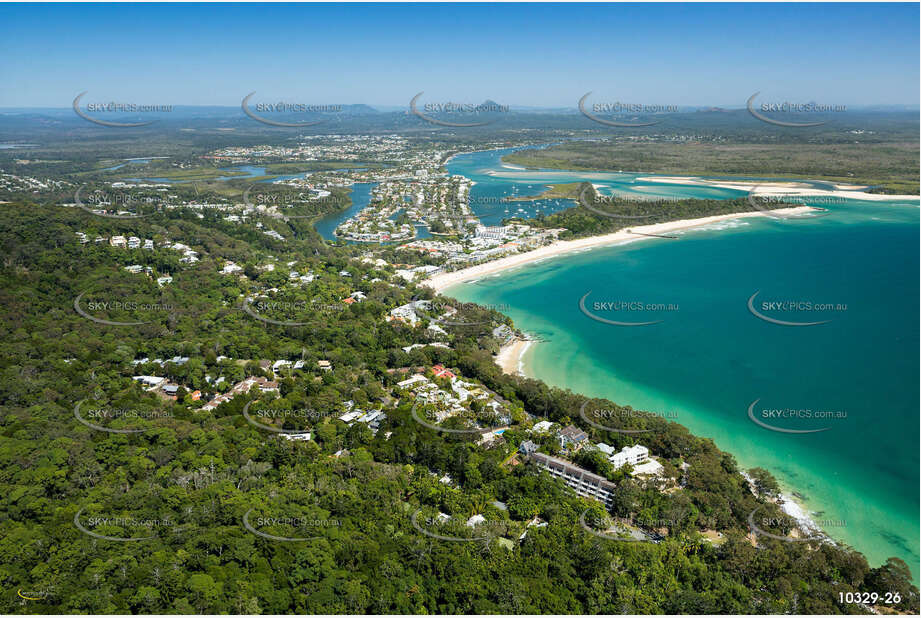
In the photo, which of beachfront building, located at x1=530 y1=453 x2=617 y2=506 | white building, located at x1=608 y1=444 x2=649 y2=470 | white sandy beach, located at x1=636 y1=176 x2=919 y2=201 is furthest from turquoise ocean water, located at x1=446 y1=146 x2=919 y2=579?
white sandy beach, located at x1=636 y1=176 x2=919 y2=201

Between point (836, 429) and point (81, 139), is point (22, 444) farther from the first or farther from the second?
point (81, 139)

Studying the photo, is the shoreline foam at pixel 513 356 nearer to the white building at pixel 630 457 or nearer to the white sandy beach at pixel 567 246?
the white building at pixel 630 457

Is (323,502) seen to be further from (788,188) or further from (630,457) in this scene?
(788,188)

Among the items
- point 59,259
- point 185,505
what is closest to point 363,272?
point 59,259

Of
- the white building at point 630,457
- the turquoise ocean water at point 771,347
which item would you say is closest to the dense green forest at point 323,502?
the white building at point 630,457

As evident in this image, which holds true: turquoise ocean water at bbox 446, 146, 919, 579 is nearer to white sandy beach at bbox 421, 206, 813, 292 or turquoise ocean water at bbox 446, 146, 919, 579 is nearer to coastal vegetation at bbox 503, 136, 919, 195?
white sandy beach at bbox 421, 206, 813, 292
